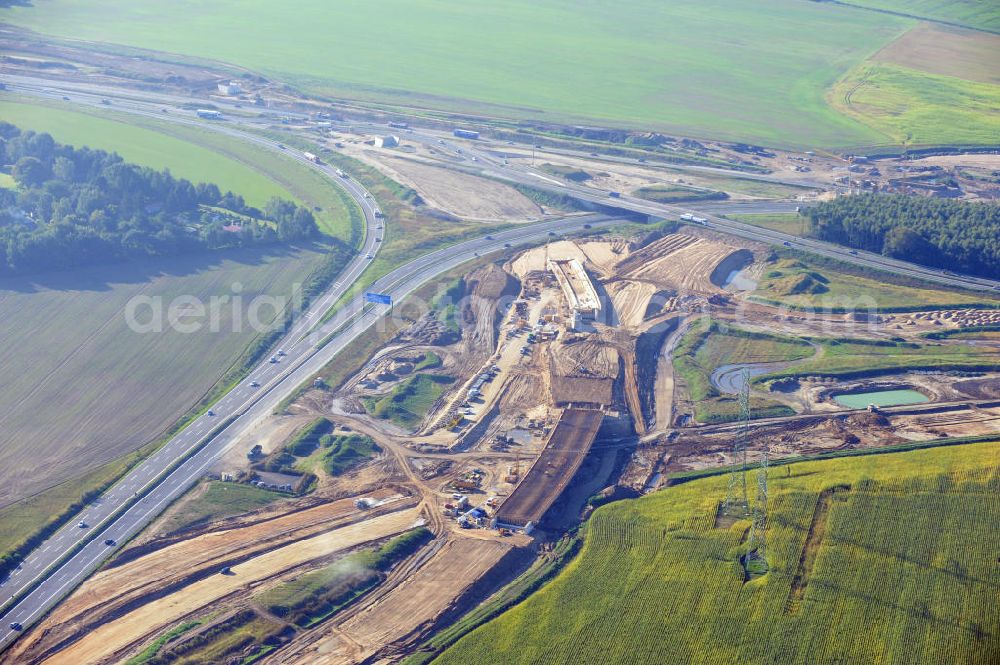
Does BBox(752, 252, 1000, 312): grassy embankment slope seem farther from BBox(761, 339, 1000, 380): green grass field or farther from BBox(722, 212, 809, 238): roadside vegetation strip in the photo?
BBox(722, 212, 809, 238): roadside vegetation strip

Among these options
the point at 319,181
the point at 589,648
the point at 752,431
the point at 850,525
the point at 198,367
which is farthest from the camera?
the point at 319,181

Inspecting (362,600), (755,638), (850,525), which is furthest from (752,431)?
(362,600)

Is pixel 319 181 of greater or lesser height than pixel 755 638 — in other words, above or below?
above

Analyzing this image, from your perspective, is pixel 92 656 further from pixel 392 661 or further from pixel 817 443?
pixel 817 443

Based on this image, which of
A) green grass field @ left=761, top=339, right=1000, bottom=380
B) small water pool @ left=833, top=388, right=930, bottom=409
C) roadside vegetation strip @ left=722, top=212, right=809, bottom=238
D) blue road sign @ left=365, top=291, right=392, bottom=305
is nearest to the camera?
small water pool @ left=833, top=388, right=930, bottom=409

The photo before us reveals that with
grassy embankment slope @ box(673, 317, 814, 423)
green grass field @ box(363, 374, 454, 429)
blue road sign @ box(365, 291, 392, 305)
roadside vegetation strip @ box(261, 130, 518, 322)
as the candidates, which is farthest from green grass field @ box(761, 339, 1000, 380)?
roadside vegetation strip @ box(261, 130, 518, 322)

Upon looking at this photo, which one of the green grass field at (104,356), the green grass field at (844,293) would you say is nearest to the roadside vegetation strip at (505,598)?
the green grass field at (104,356)

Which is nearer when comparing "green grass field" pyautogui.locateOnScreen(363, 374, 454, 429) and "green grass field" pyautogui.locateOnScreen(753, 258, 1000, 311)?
"green grass field" pyautogui.locateOnScreen(363, 374, 454, 429)
